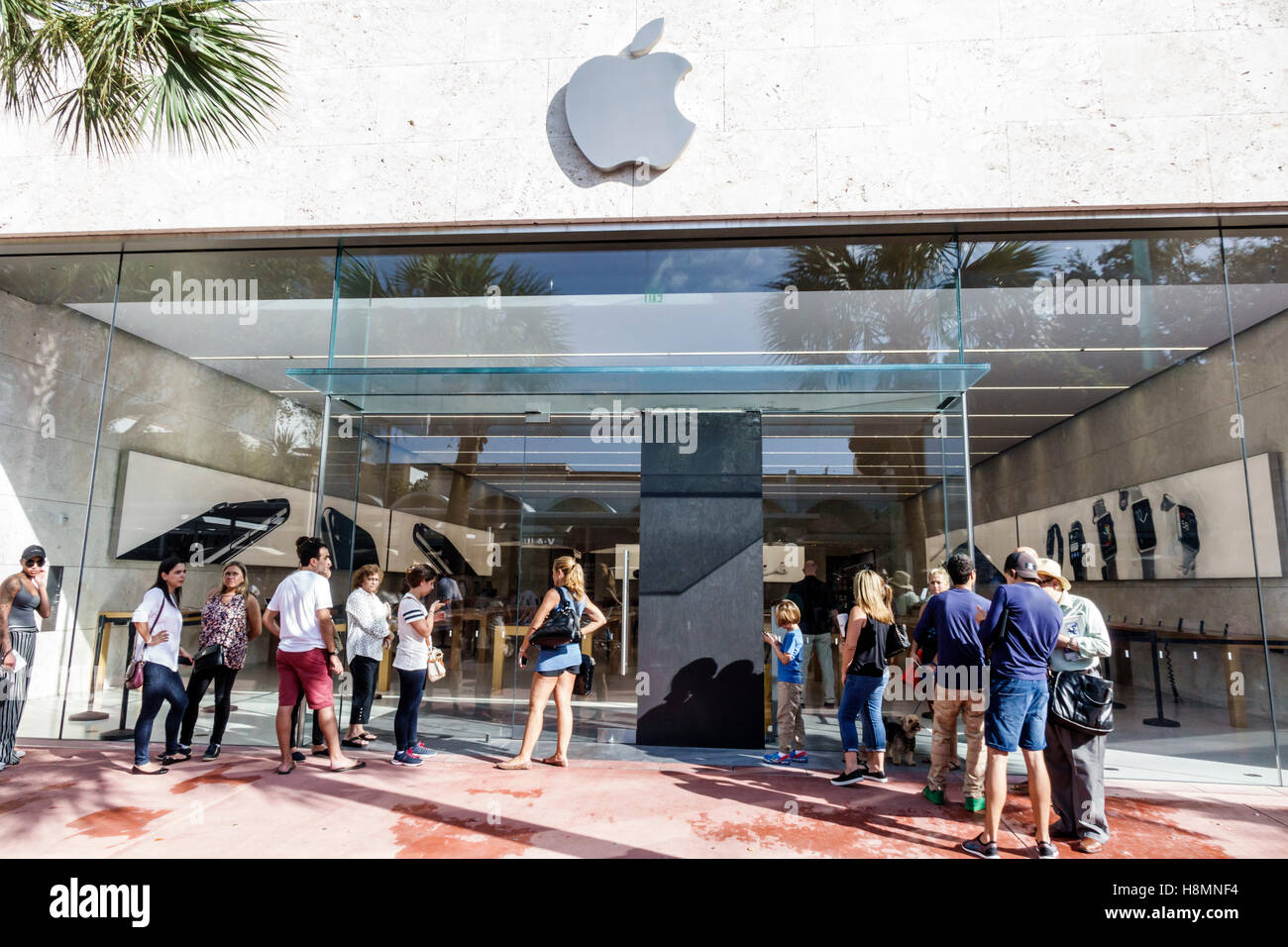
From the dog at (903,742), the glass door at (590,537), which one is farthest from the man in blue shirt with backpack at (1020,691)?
the glass door at (590,537)

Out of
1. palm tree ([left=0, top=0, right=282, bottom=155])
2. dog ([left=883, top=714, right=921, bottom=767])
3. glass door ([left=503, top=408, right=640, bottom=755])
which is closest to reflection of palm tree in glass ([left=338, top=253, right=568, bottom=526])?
glass door ([left=503, top=408, right=640, bottom=755])

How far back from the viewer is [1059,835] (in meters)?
4.17

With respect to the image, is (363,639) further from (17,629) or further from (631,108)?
(631,108)

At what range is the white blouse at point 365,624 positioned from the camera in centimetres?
596

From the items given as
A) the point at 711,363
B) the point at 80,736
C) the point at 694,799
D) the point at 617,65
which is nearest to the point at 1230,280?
the point at 711,363

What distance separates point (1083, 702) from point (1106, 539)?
23.7 feet

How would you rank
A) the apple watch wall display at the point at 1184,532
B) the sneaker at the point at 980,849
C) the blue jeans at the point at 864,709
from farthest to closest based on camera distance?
1. the apple watch wall display at the point at 1184,532
2. the blue jeans at the point at 864,709
3. the sneaker at the point at 980,849

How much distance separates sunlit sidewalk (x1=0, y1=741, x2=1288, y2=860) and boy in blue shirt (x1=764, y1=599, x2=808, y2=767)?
8.5 inches

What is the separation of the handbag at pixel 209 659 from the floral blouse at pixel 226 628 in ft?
0.09

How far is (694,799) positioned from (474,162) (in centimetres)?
586

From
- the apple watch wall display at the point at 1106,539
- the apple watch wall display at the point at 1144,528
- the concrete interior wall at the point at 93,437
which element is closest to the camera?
the concrete interior wall at the point at 93,437

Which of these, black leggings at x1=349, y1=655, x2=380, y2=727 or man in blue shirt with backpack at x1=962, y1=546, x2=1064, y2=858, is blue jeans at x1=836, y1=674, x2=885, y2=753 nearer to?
man in blue shirt with backpack at x1=962, y1=546, x2=1064, y2=858

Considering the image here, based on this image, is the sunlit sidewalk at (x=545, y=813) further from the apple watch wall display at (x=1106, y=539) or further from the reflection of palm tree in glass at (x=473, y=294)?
the apple watch wall display at (x=1106, y=539)

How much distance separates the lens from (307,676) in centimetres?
520
